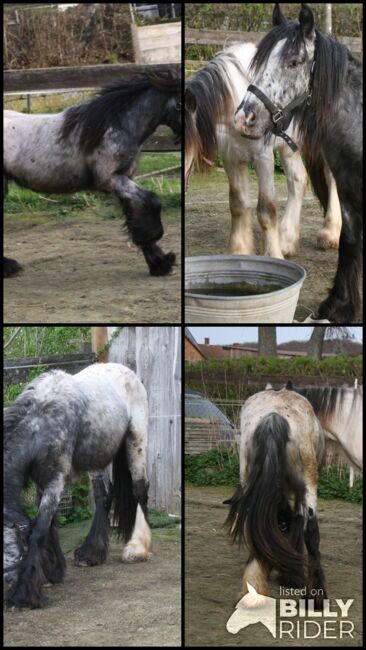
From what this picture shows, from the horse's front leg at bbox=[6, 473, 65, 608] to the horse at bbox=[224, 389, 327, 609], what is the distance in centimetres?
78

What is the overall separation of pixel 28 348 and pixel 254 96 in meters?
2.06

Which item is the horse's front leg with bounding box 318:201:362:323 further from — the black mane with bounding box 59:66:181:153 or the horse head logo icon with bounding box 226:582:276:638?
the horse head logo icon with bounding box 226:582:276:638

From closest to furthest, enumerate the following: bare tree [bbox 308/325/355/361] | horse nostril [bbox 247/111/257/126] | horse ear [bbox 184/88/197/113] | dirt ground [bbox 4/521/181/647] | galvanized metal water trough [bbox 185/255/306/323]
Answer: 1. dirt ground [bbox 4/521/181/647]
2. galvanized metal water trough [bbox 185/255/306/323]
3. horse nostril [bbox 247/111/257/126]
4. horse ear [bbox 184/88/197/113]
5. bare tree [bbox 308/325/355/361]

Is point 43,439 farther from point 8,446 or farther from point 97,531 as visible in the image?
point 97,531

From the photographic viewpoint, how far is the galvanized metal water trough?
12.8 ft

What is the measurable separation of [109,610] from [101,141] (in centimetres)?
221

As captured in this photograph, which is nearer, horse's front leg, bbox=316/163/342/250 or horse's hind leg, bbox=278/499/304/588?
horse's hind leg, bbox=278/499/304/588

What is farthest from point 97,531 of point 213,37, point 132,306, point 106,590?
point 213,37

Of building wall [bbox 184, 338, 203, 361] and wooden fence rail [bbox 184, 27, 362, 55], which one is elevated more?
wooden fence rail [bbox 184, 27, 362, 55]

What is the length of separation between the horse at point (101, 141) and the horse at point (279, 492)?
1.21 meters

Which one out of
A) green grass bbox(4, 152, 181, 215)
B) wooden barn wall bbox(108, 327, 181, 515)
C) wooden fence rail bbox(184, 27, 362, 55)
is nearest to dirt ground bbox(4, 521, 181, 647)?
wooden barn wall bbox(108, 327, 181, 515)

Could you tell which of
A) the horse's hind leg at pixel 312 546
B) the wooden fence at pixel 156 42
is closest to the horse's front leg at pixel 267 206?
the horse's hind leg at pixel 312 546

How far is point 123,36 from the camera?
722 centimetres

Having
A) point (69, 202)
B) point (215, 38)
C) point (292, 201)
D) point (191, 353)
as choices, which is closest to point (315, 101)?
→ point (292, 201)
